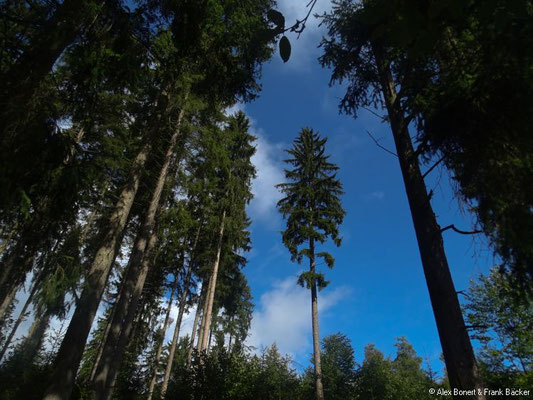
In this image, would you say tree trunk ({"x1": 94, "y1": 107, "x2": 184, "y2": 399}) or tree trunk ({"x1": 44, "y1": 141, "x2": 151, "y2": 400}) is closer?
tree trunk ({"x1": 44, "y1": 141, "x2": 151, "y2": 400})

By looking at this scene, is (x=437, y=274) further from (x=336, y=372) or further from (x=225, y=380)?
(x=336, y=372)

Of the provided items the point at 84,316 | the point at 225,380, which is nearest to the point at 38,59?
the point at 84,316

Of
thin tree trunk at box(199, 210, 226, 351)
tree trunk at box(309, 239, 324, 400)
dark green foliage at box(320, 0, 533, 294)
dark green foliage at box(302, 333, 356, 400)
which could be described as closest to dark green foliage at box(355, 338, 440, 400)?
dark green foliage at box(302, 333, 356, 400)

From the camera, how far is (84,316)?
619 centimetres

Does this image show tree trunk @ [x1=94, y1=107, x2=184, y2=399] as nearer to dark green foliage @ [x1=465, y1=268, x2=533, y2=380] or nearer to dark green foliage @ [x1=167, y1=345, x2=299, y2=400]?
dark green foliage @ [x1=167, y1=345, x2=299, y2=400]

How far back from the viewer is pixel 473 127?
342cm

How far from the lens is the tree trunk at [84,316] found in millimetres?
5590

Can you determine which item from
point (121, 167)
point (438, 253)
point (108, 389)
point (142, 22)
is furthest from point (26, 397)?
point (438, 253)

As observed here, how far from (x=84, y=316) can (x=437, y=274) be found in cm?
673

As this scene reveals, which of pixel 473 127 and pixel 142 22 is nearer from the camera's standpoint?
pixel 473 127

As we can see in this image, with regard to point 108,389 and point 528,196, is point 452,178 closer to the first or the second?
point 528,196

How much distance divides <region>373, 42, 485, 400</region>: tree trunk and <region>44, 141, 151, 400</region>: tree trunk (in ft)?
20.8

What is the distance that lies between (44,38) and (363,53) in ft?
20.4

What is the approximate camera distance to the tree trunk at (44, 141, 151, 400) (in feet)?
18.3
